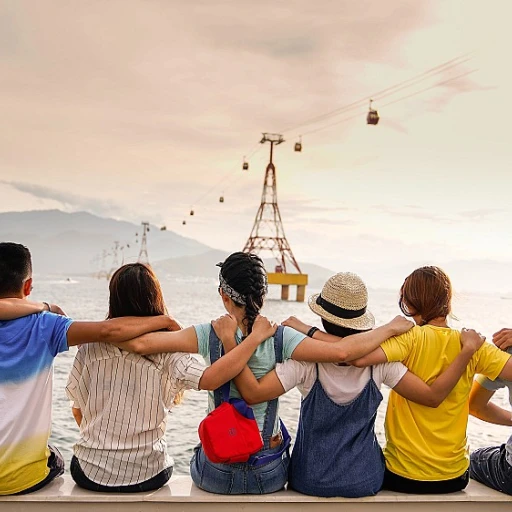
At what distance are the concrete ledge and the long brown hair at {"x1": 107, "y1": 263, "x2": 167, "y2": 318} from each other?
1.95ft

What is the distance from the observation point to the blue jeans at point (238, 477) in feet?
7.54

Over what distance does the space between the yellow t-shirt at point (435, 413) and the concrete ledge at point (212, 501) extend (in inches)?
3.7

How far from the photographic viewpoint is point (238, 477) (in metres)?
2.30

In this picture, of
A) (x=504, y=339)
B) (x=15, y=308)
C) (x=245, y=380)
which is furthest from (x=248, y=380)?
(x=504, y=339)

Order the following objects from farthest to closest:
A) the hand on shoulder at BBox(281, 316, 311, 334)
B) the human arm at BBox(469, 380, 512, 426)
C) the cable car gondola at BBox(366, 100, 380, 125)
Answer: the cable car gondola at BBox(366, 100, 380, 125), the human arm at BBox(469, 380, 512, 426), the hand on shoulder at BBox(281, 316, 311, 334)

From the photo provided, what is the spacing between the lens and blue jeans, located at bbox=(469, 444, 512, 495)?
2.44m

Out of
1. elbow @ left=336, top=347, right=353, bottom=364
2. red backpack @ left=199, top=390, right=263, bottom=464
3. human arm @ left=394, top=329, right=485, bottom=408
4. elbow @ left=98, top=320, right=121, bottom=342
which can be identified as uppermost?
elbow @ left=98, top=320, right=121, bottom=342

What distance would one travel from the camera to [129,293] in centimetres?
229

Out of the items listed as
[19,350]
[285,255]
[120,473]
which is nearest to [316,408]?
[120,473]

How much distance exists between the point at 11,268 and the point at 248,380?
0.86m

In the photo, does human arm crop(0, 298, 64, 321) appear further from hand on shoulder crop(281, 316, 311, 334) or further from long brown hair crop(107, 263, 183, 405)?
hand on shoulder crop(281, 316, 311, 334)

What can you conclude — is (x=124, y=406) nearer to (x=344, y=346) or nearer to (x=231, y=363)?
(x=231, y=363)

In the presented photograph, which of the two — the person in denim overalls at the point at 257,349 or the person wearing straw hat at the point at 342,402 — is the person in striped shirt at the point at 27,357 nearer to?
the person in denim overalls at the point at 257,349

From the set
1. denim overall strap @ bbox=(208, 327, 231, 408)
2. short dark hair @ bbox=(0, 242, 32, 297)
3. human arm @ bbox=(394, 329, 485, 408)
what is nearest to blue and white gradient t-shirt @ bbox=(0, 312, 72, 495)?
short dark hair @ bbox=(0, 242, 32, 297)
